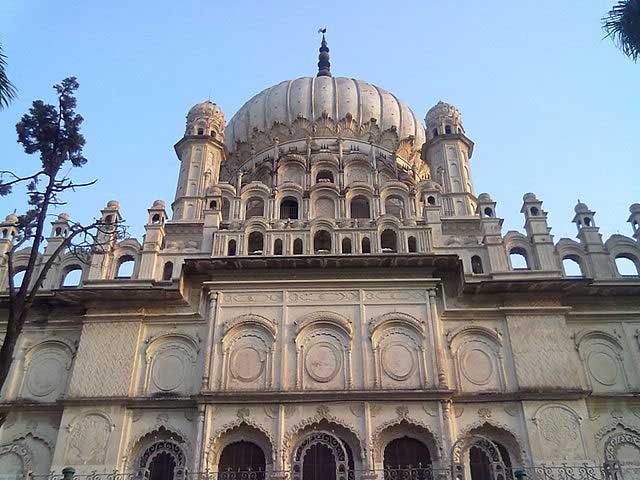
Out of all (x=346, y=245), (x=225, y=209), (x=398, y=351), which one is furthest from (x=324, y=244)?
(x=225, y=209)

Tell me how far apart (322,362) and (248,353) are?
198 cm

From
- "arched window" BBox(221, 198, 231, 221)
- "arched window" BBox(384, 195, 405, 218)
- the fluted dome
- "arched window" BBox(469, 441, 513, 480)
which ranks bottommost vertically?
"arched window" BBox(469, 441, 513, 480)

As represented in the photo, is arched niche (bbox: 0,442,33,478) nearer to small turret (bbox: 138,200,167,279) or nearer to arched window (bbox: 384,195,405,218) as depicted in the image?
small turret (bbox: 138,200,167,279)

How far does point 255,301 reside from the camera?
18.9m

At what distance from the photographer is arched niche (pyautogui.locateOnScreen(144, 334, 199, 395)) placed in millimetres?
18062

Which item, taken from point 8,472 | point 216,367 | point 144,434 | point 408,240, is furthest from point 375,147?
point 8,472

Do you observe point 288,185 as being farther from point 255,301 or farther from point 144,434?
point 144,434

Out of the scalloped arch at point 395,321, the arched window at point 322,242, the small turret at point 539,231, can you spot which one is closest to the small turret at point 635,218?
the small turret at point 539,231

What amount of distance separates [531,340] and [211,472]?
29.3 ft

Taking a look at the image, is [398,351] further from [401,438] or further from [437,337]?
[401,438]

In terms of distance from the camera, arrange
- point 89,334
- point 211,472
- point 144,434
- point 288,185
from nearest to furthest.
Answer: point 211,472
point 144,434
point 89,334
point 288,185

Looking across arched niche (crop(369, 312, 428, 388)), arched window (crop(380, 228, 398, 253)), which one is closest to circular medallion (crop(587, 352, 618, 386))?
arched niche (crop(369, 312, 428, 388))

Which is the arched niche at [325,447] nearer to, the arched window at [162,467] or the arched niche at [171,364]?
the arched window at [162,467]

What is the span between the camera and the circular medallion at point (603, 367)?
1839cm
